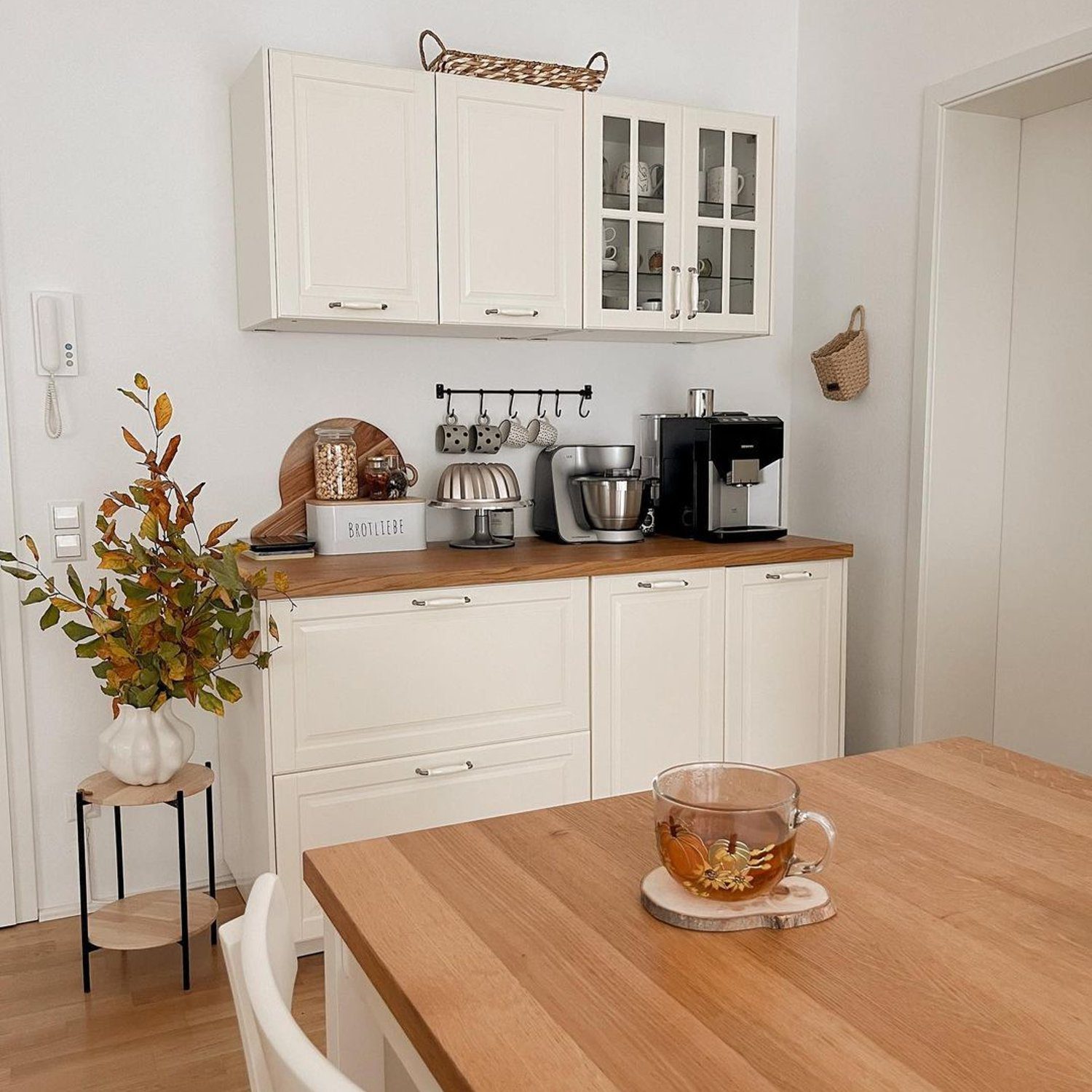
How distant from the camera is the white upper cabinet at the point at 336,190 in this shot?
107 inches

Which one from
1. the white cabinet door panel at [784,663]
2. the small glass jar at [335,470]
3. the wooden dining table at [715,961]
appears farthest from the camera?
the white cabinet door panel at [784,663]

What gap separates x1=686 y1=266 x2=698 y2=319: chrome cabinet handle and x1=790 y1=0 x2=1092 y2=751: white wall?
0.61m

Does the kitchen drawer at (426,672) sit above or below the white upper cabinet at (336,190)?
below

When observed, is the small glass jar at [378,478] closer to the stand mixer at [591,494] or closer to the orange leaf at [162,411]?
the stand mixer at [591,494]

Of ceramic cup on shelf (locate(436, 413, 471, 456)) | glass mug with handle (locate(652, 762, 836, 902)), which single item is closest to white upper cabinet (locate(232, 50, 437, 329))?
ceramic cup on shelf (locate(436, 413, 471, 456))

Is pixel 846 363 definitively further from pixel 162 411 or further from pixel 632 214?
pixel 162 411

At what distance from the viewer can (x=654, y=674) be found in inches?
120

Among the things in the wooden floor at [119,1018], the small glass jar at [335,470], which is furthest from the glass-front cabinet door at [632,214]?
the wooden floor at [119,1018]

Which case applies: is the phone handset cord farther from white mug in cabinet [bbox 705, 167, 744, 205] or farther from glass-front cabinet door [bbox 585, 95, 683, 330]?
white mug in cabinet [bbox 705, 167, 744, 205]

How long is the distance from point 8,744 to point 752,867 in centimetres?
245

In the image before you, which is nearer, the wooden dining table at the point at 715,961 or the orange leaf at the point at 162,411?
the wooden dining table at the point at 715,961

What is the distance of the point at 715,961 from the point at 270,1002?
0.42 meters

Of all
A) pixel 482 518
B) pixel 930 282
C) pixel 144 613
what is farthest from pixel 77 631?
pixel 930 282

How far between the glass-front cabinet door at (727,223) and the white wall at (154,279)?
1.82 ft
